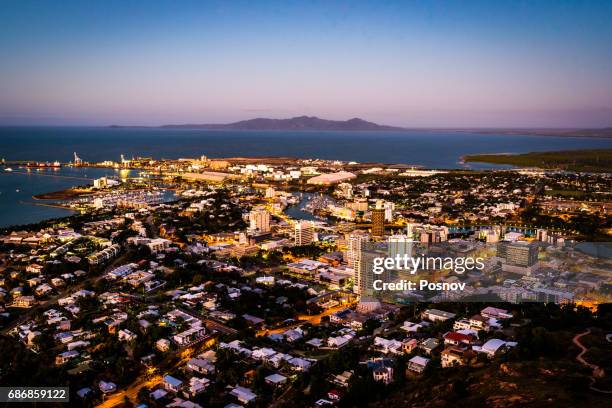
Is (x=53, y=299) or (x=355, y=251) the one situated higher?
(x=355, y=251)

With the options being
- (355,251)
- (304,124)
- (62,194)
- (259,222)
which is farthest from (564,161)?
(304,124)

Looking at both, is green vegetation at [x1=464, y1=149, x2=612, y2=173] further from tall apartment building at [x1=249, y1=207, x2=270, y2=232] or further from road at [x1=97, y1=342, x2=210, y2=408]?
road at [x1=97, y1=342, x2=210, y2=408]

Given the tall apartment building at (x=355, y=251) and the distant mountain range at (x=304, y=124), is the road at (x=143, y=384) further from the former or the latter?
the distant mountain range at (x=304, y=124)

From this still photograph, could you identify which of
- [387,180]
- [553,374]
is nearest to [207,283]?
[553,374]

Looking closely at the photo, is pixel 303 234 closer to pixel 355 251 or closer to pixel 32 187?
pixel 355 251

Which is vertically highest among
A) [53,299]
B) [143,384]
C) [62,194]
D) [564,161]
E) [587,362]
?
[564,161]

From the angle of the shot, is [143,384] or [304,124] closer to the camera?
[143,384]

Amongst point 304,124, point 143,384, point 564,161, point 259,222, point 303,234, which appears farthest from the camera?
point 304,124

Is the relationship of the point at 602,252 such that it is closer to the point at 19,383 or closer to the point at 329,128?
the point at 19,383
